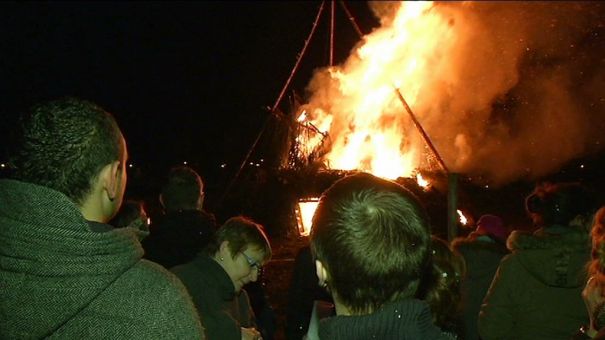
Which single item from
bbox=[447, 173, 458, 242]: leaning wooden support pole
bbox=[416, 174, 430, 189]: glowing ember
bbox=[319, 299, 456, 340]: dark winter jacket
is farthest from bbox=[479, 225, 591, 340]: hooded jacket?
bbox=[416, 174, 430, 189]: glowing ember

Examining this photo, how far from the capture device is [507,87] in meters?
13.5

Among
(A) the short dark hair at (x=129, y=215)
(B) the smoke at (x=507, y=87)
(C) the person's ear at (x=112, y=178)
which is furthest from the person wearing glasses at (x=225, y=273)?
(B) the smoke at (x=507, y=87)

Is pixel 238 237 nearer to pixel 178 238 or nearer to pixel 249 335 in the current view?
pixel 178 238

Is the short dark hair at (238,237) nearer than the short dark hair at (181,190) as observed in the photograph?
Yes

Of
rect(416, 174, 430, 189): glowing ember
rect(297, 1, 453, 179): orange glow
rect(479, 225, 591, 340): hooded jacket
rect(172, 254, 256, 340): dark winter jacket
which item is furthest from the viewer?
rect(297, 1, 453, 179): orange glow

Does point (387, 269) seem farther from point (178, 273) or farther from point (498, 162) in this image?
point (498, 162)

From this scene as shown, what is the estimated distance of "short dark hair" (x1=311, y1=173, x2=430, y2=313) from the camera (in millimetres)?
1599

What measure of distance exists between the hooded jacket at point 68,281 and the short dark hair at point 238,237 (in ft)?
5.81

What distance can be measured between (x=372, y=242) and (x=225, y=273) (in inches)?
73.8

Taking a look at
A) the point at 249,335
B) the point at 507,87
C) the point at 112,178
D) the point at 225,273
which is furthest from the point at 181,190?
the point at 507,87

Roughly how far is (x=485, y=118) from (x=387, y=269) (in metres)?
14.0

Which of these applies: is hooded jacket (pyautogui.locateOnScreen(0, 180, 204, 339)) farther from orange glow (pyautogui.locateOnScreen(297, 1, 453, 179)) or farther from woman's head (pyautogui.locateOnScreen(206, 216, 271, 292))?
orange glow (pyautogui.locateOnScreen(297, 1, 453, 179))

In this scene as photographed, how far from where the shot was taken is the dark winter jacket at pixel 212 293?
315 cm

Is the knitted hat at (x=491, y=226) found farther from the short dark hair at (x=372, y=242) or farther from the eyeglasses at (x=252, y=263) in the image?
the short dark hair at (x=372, y=242)
